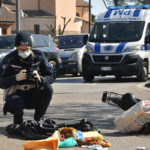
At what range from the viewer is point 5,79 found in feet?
26.2

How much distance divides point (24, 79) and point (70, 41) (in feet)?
54.7

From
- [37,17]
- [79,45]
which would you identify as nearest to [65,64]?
[79,45]

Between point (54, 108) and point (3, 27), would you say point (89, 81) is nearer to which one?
point (54, 108)

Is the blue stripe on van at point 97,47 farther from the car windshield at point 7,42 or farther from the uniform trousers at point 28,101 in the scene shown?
the uniform trousers at point 28,101

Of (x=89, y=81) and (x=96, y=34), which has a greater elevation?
(x=96, y=34)

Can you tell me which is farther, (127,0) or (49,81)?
(127,0)

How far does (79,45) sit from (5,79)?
16128 mm

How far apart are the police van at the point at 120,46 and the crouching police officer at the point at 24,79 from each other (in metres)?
11.0

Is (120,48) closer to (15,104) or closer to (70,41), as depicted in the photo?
(70,41)

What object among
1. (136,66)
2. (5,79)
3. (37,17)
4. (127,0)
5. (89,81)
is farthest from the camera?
(37,17)

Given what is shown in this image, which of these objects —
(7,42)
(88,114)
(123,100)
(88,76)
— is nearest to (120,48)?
(88,76)

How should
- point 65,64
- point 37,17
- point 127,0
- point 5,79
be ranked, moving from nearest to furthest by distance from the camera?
point 5,79
point 65,64
point 127,0
point 37,17

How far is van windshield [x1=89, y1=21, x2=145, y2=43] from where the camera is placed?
19562mm

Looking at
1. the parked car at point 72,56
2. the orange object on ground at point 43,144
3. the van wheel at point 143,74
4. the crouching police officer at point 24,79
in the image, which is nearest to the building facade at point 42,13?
the parked car at point 72,56
